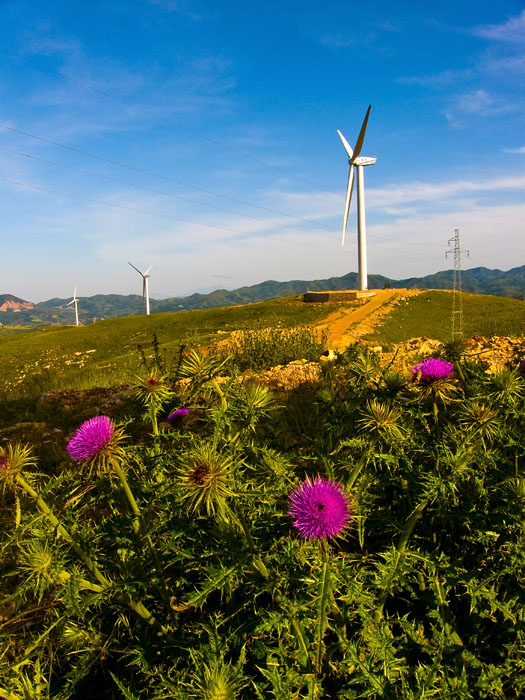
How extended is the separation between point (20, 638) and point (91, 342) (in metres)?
42.7

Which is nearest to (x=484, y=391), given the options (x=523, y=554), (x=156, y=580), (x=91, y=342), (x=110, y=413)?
(x=523, y=554)

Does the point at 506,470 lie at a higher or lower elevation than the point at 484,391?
lower

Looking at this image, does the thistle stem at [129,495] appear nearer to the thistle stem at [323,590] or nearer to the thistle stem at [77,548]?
the thistle stem at [77,548]

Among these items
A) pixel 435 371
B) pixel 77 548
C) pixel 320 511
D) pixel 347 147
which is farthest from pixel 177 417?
pixel 347 147

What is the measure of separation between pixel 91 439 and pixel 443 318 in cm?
4051

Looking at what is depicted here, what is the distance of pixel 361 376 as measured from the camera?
10.0ft

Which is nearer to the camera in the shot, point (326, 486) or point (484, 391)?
point (326, 486)

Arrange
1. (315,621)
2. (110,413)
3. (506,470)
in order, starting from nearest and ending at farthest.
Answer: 1. (315,621)
2. (506,470)
3. (110,413)

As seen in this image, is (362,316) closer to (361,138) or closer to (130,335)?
(361,138)

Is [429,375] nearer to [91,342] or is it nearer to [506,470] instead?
[506,470]

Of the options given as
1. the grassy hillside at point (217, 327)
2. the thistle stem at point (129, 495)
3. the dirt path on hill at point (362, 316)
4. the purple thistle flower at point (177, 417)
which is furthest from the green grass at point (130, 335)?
the thistle stem at point (129, 495)

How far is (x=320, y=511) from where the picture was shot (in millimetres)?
1805

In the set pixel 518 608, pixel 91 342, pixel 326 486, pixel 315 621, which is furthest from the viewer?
pixel 91 342

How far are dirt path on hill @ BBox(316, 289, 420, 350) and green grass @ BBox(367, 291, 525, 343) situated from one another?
99 centimetres
